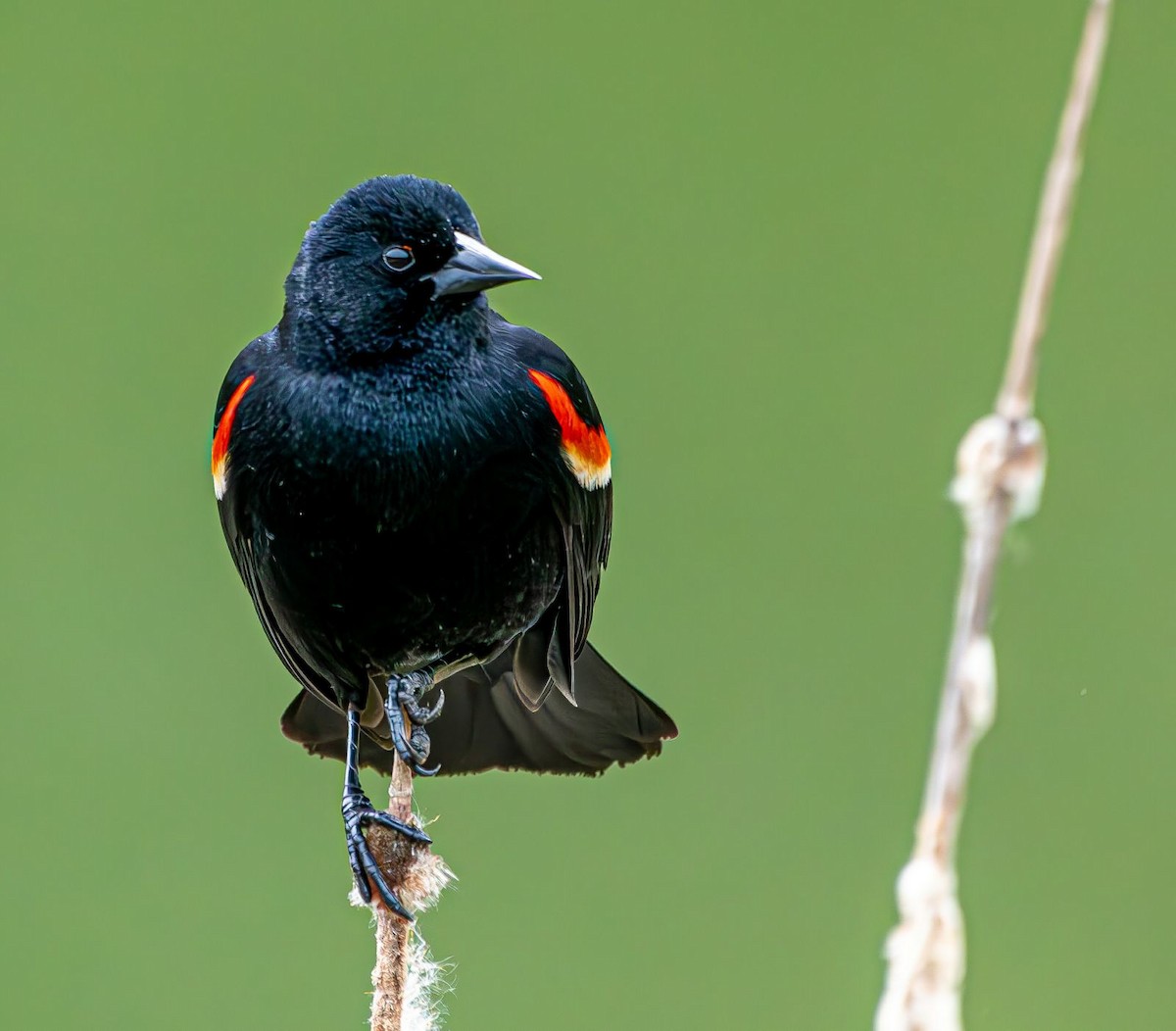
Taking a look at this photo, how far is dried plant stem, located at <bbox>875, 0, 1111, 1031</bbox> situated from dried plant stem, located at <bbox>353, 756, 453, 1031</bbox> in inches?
27.0

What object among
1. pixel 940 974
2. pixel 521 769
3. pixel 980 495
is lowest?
pixel 940 974

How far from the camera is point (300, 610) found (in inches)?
75.4

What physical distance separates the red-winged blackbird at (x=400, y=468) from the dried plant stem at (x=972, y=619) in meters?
0.95

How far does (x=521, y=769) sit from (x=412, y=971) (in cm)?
80

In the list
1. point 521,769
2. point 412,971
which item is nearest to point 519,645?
point 521,769

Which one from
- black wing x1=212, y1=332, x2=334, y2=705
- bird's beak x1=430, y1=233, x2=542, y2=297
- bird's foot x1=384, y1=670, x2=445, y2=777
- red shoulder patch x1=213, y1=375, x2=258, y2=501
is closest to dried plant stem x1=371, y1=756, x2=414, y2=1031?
bird's foot x1=384, y1=670, x2=445, y2=777

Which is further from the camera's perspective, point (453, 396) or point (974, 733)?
point (453, 396)

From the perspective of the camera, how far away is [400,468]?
1786mm

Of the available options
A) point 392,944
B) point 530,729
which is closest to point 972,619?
point 392,944

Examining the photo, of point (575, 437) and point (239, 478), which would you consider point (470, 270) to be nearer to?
point (575, 437)

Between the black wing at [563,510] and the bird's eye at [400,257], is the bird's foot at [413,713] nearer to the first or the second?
the black wing at [563,510]

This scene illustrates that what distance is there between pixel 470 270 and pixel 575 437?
0.97 ft

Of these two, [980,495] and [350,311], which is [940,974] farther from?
[350,311]

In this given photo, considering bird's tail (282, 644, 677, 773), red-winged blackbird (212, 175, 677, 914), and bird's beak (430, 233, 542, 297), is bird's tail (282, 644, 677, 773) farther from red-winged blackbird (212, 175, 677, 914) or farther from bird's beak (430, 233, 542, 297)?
bird's beak (430, 233, 542, 297)
